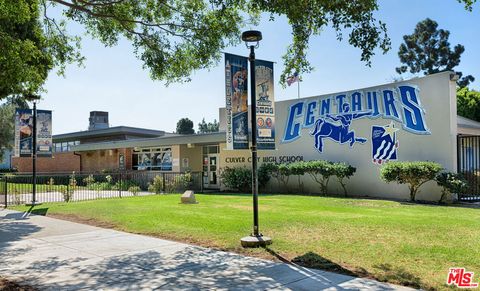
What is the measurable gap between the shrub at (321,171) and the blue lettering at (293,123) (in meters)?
2.44

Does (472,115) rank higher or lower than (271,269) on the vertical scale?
higher

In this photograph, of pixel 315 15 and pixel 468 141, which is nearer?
pixel 315 15

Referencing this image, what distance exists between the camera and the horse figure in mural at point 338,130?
19.6 m

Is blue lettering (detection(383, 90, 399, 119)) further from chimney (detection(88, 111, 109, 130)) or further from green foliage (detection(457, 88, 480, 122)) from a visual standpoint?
chimney (detection(88, 111, 109, 130))

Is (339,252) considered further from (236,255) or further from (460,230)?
(460,230)

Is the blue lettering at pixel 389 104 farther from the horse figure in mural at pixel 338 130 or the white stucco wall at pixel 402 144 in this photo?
the horse figure in mural at pixel 338 130

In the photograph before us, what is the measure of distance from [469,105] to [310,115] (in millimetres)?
18786

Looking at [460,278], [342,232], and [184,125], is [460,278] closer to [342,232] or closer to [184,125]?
[342,232]

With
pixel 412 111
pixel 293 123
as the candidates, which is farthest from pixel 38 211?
pixel 412 111

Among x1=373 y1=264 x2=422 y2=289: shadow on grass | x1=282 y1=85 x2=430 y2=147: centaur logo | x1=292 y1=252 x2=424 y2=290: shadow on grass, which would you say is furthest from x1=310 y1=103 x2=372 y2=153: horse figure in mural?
x1=373 y1=264 x2=422 y2=289: shadow on grass

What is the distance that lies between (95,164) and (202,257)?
32089mm

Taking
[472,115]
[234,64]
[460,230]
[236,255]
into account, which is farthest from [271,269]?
[472,115]

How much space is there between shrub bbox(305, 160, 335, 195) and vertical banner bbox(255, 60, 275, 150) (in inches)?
420

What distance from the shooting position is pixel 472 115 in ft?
111
